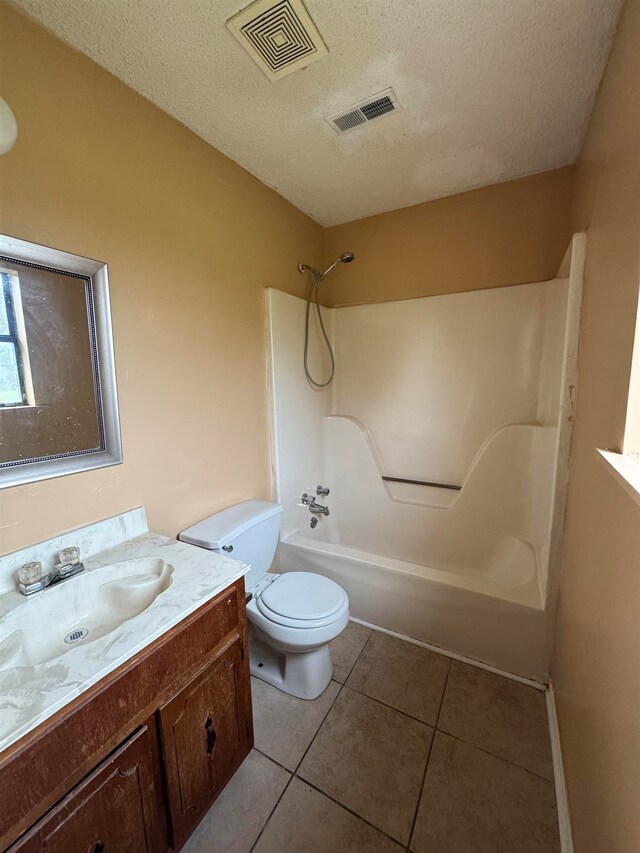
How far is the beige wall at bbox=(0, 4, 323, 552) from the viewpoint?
1.01 m

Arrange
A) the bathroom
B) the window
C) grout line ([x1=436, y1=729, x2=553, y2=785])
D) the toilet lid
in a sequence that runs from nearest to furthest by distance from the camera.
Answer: the bathroom → the window → grout line ([x1=436, y1=729, x2=553, y2=785]) → the toilet lid

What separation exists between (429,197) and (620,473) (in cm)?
198

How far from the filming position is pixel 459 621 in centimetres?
169

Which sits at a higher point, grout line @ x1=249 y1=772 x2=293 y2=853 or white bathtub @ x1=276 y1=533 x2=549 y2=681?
white bathtub @ x1=276 y1=533 x2=549 y2=681

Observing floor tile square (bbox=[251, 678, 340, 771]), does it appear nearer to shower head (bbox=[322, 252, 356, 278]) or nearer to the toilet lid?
the toilet lid

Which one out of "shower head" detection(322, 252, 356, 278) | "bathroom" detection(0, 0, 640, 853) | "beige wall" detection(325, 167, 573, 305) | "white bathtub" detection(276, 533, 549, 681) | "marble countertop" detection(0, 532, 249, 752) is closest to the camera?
"marble countertop" detection(0, 532, 249, 752)

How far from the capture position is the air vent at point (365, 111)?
1.30m

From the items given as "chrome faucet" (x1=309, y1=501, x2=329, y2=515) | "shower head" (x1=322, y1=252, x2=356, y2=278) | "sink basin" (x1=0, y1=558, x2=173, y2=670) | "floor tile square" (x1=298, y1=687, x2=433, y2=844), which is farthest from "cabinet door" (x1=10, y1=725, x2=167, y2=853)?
"shower head" (x1=322, y1=252, x2=356, y2=278)

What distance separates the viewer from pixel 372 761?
4.23 ft

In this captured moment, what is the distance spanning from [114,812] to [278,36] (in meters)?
2.15

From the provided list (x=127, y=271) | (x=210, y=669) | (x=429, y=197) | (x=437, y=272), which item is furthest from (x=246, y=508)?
(x=429, y=197)

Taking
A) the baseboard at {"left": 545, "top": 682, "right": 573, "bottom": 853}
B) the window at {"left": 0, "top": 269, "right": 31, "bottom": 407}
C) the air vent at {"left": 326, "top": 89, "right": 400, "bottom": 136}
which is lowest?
the baseboard at {"left": 545, "top": 682, "right": 573, "bottom": 853}

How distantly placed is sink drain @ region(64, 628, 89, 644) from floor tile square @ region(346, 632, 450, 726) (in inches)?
47.0

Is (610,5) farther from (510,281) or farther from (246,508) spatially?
(246,508)
